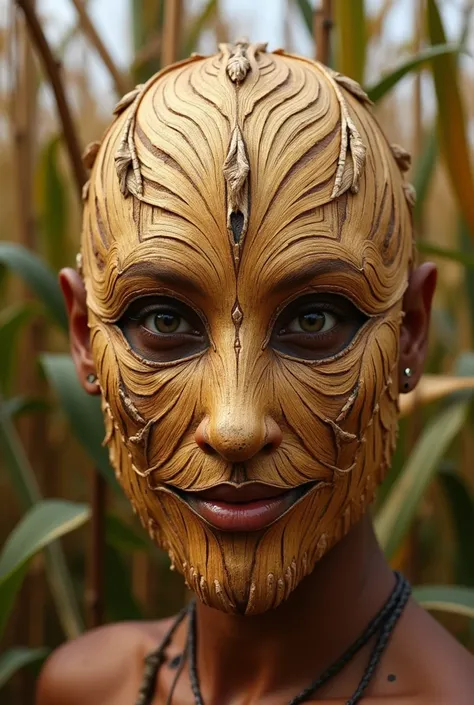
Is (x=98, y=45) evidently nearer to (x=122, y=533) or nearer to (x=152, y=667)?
(x=122, y=533)

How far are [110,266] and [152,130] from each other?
13cm

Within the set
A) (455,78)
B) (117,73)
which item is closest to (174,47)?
(117,73)

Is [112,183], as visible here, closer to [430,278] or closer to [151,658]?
[430,278]

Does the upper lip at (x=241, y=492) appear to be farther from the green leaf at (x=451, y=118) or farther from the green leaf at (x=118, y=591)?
the green leaf at (x=118, y=591)

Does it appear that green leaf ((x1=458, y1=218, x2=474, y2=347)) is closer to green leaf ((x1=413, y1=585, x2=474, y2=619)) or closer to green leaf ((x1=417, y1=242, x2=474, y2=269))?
green leaf ((x1=417, y1=242, x2=474, y2=269))

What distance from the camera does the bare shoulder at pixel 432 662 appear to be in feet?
2.99

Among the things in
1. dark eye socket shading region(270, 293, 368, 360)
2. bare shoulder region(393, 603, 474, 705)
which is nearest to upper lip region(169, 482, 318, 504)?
dark eye socket shading region(270, 293, 368, 360)

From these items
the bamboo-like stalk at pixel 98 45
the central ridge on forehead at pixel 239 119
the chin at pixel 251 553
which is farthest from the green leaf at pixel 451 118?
the chin at pixel 251 553

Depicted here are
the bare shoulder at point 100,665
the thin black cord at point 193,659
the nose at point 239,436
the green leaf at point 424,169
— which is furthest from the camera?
the green leaf at point 424,169

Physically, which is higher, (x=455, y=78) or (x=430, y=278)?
(x=455, y=78)

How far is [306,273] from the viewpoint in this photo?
85 centimetres

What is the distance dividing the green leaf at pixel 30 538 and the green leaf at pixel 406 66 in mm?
607

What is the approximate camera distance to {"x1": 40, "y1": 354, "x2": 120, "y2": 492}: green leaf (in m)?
1.27

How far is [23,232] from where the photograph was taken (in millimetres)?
→ 1738
